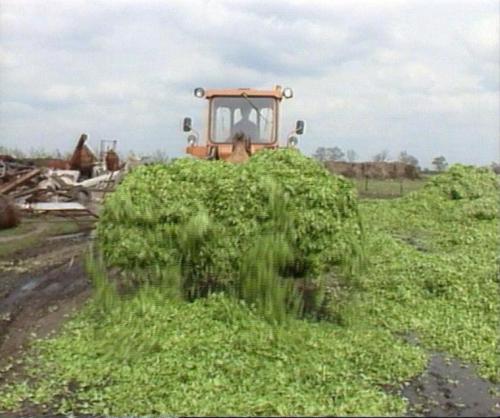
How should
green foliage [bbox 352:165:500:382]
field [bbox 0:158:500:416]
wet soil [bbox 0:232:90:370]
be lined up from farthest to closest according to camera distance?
1. wet soil [bbox 0:232:90:370]
2. green foliage [bbox 352:165:500:382]
3. field [bbox 0:158:500:416]

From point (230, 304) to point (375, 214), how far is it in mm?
7289

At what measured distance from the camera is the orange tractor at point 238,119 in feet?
36.6

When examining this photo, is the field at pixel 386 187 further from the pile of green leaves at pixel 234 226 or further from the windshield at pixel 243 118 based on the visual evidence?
the pile of green leaves at pixel 234 226

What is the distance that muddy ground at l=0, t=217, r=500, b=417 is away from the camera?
423cm

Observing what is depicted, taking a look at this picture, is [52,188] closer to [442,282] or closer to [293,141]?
[293,141]

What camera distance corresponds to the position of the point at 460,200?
39.4ft

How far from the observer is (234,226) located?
5602 millimetres

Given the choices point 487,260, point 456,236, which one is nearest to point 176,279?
point 487,260

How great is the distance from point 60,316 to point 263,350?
8.34 feet

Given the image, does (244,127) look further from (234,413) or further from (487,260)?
(234,413)

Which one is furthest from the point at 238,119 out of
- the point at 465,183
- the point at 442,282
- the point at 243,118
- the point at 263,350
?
the point at 263,350

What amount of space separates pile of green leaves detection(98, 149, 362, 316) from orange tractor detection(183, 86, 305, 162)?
5.18 meters

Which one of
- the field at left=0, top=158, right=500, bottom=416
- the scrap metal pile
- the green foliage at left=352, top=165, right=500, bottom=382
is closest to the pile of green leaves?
the field at left=0, top=158, right=500, bottom=416

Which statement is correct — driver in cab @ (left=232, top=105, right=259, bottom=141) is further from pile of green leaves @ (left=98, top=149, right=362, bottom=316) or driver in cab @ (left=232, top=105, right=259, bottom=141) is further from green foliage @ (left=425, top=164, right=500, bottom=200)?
pile of green leaves @ (left=98, top=149, right=362, bottom=316)
